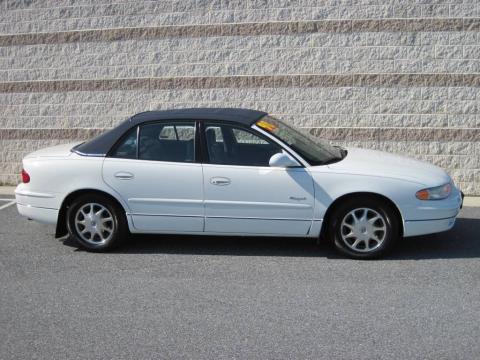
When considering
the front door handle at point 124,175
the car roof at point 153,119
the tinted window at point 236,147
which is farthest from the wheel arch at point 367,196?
the front door handle at point 124,175

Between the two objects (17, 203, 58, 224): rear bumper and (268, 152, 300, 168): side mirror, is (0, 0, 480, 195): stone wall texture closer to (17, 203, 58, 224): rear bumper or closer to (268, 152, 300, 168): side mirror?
(268, 152, 300, 168): side mirror

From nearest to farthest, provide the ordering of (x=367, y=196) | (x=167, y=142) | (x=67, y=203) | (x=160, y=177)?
(x=367, y=196), (x=160, y=177), (x=167, y=142), (x=67, y=203)

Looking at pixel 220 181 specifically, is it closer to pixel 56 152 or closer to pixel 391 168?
pixel 391 168

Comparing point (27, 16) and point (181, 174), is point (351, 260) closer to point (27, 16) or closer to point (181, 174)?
point (181, 174)

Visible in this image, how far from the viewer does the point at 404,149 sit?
980 centimetres

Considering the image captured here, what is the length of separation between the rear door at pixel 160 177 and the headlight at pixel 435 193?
2117 mm

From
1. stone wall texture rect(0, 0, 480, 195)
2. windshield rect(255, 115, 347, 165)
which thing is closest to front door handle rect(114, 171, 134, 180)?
windshield rect(255, 115, 347, 165)

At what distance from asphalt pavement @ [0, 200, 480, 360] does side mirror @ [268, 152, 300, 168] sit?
932 millimetres

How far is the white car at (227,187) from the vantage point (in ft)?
21.1

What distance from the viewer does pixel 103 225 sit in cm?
688

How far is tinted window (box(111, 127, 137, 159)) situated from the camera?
22.5 ft

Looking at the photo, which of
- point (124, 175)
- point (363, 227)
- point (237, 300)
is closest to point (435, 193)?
point (363, 227)

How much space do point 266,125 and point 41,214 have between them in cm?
253

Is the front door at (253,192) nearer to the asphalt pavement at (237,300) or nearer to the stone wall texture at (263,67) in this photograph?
the asphalt pavement at (237,300)
